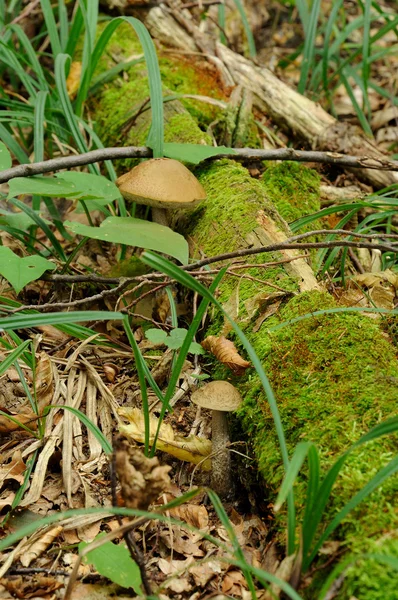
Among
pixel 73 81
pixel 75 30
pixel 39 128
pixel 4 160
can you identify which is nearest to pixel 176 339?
pixel 4 160

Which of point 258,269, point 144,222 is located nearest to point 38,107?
point 144,222

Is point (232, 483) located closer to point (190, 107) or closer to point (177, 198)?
point (177, 198)

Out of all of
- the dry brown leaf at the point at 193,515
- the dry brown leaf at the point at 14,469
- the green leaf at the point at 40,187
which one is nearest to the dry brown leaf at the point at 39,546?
the dry brown leaf at the point at 14,469

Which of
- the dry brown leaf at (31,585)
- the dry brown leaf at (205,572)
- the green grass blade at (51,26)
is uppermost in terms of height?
the green grass blade at (51,26)

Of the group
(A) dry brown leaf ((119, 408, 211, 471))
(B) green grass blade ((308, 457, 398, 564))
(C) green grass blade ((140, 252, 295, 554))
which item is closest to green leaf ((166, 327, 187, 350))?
(A) dry brown leaf ((119, 408, 211, 471))

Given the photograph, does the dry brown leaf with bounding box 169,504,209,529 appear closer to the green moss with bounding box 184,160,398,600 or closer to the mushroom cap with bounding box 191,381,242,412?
the green moss with bounding box 184,160,398,600

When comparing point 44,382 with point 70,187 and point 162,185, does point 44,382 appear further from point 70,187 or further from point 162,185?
point 162,185

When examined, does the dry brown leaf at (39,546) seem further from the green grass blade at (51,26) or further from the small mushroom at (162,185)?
the green grass blade at (51,26)
